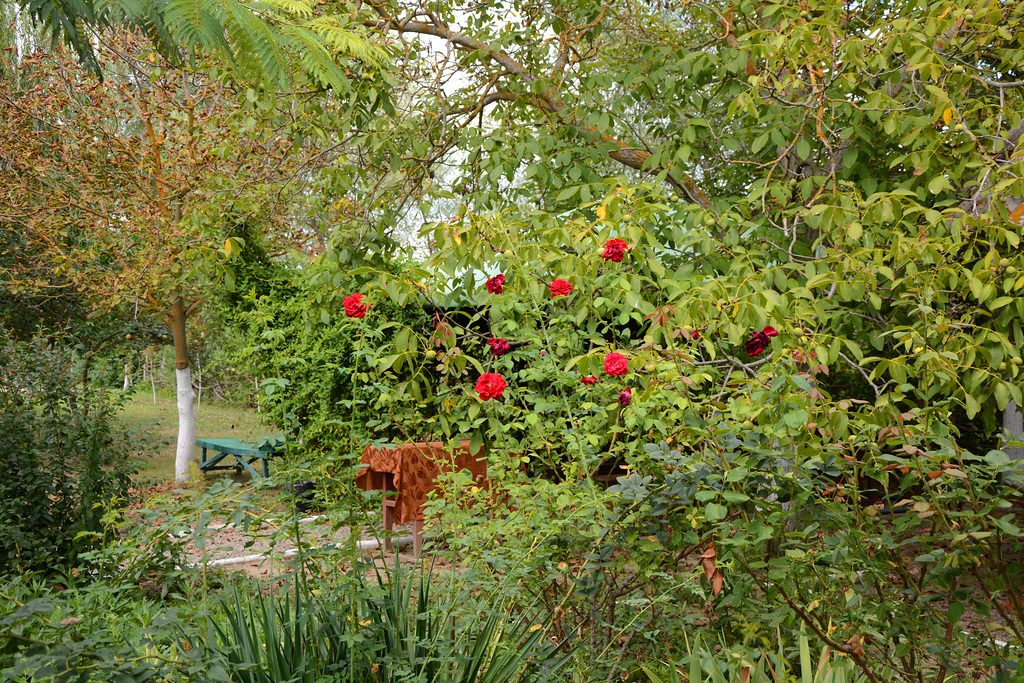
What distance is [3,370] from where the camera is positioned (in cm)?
453

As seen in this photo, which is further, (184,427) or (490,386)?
(184,427)

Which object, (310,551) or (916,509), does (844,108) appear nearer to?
(916,509)

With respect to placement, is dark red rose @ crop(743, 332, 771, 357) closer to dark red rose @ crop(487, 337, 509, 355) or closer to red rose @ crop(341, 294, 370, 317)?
dark red rose @ crop(487, 337, 509, 355)

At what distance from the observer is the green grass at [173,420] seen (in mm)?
9789

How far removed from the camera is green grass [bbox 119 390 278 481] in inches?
385

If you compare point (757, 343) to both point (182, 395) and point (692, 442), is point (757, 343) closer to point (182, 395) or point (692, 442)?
point (692, 442)

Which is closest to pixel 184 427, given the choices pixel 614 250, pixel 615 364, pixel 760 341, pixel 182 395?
pixel 182 395

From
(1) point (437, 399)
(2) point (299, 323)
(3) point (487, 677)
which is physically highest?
(2) point (299, 323)

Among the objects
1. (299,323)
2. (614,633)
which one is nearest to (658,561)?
(614,633)

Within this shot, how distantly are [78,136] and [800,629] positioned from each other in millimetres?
7720

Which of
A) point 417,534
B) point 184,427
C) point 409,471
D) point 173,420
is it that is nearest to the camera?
point 409,471

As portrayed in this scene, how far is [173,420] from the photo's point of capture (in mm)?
13461

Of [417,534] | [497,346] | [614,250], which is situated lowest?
[417,534]

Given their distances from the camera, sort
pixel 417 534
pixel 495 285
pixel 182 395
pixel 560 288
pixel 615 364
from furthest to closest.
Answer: pixel 182 395
pixel 417 534
pixel 495 285
pixel 560 288
pixel 615 364
